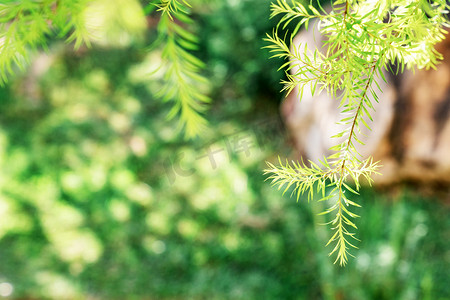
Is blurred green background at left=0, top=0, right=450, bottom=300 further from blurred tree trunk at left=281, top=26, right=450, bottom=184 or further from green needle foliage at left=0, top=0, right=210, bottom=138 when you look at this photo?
green needle foliage at left=0, top=0, right=210, bottom=138

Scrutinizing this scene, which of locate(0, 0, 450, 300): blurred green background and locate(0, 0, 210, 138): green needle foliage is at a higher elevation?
locate(0, 0, 210, 138): green needle foliage

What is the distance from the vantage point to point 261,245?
287 cm

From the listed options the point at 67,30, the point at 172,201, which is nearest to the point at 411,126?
the point at 172,201

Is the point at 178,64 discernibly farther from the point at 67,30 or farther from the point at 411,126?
the point at 411,126

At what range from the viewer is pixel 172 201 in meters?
3.12

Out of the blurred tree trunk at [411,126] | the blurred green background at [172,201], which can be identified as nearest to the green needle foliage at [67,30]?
the blurred tree trunk at [411,126]

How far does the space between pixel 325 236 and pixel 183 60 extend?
86.9 inches

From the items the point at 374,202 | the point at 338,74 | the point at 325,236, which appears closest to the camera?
the point at 338,74

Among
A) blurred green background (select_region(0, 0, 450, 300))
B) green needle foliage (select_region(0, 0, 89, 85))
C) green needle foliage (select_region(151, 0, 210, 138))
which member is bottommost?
blurred green background (select_region(0, 0, 450, 300))

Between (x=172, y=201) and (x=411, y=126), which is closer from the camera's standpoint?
(x=411, y=126)

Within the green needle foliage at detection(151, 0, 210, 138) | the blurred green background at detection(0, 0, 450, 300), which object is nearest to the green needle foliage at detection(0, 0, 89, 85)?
the green needle foliage at detection(151, 0, 210, 138)

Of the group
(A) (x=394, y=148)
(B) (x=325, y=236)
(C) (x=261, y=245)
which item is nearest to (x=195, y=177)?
(C) (x=261, y=245)

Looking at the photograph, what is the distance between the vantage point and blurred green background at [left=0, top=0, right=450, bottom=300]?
2580 mm

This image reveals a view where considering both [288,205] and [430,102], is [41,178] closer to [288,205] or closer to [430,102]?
[288,205]
